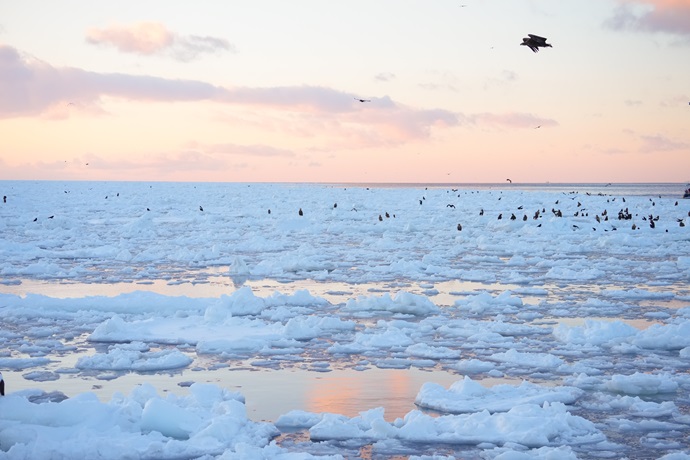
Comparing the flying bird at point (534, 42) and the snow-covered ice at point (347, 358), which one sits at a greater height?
the flying bird at point (534, 42)

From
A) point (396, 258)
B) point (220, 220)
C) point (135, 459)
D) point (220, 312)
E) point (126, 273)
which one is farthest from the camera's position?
point (220, 220)

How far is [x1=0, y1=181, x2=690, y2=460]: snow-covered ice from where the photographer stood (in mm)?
5031

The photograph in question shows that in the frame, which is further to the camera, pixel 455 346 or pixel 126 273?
pixel 126 273

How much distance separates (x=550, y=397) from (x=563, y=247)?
14.7 metres

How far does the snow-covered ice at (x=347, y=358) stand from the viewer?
503cm

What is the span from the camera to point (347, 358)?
757 cm

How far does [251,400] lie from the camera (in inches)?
237

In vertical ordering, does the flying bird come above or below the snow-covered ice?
above

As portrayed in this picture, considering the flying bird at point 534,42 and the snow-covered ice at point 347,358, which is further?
the flying bird at point 534,42

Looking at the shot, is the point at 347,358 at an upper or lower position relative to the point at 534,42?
lower

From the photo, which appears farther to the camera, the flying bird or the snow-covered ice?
the flying bird

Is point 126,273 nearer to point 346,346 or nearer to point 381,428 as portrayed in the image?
point 346,346

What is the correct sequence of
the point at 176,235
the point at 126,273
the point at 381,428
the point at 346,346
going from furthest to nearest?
the point at 176,235, the point at 126,273, the point at 346,346, the point at 381,428

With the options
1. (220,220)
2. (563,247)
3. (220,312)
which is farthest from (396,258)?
(220,220)
